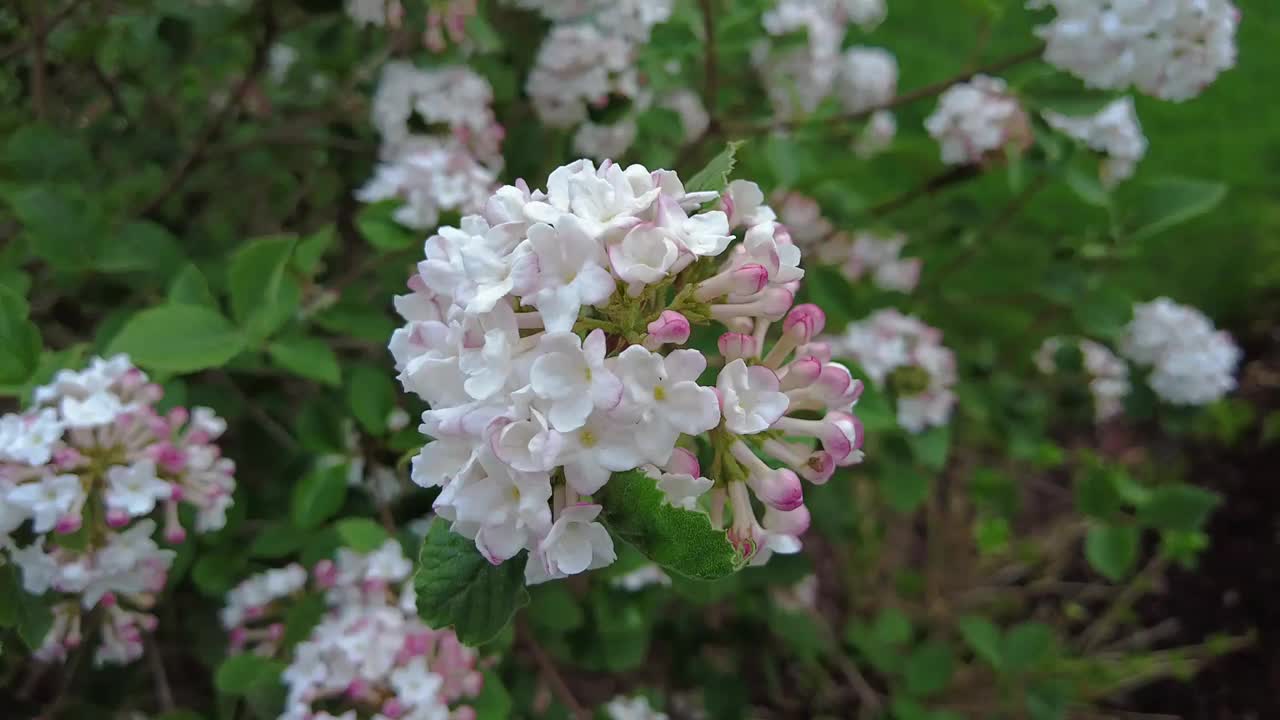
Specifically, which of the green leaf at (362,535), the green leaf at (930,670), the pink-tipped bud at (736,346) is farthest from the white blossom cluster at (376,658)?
the green leaf at (930,670)

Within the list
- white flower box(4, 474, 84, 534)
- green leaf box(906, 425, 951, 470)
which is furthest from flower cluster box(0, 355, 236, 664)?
green leaf box(906, 425, 951, 470)

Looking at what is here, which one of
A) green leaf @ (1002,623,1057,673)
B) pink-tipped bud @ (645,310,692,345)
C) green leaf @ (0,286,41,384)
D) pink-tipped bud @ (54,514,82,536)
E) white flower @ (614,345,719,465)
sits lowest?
green leaf @ (1002,623,1057,673)

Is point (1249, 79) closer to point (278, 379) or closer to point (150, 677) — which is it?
point (278, 379)

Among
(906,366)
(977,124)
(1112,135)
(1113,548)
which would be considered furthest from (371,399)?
(1113,548)

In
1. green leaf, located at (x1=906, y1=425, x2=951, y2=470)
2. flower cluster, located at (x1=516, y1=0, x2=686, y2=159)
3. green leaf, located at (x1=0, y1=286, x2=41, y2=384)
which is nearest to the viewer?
green leaf, located at (x1=0, y1=286, x2=41, y2=384)

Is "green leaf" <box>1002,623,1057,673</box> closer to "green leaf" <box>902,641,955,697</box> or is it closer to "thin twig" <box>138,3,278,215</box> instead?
"green leaf" <box>902,641,955,697</box>

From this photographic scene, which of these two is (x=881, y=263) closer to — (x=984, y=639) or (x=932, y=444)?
(x=932, y=444)

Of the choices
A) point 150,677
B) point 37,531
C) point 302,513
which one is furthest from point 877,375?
point 150,677

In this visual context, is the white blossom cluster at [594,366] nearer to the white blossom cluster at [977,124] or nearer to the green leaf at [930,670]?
the white blossom cluster at [977,124]
